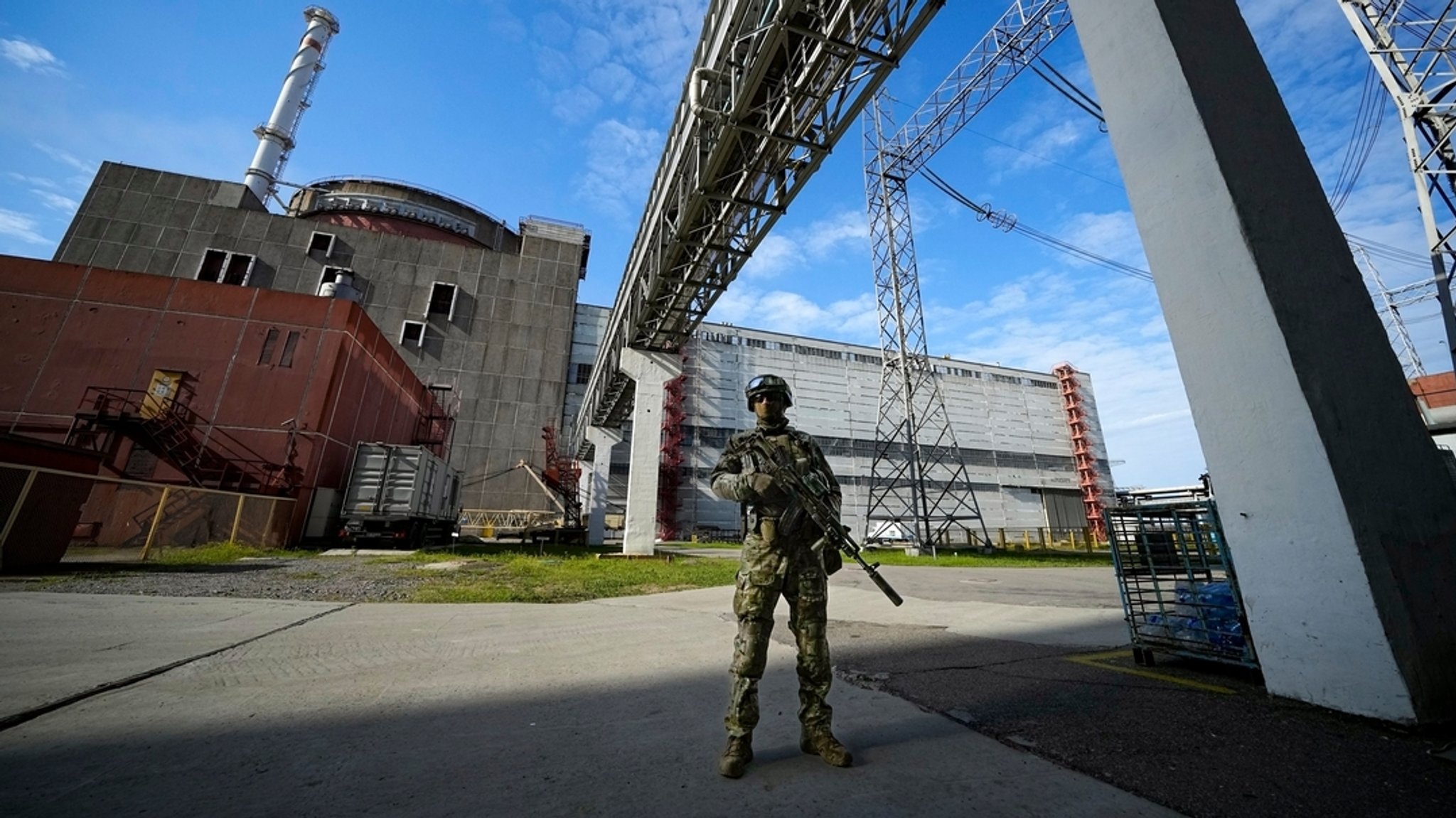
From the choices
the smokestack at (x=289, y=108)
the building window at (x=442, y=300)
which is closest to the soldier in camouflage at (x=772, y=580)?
the building window at (x=442, y=300)

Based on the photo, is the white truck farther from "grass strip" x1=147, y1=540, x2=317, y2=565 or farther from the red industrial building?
"grass strip" x1=147, y1=540, x2=317, y2=565

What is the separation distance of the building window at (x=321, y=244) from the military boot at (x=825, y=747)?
37.4 meters

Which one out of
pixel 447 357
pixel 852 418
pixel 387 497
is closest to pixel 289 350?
pixel 387 497

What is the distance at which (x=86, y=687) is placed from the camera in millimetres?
2564

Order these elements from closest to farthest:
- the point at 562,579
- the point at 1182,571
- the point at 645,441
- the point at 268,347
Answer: the point at 1182,571 < the point at 562,579 < the point at 645,441 < the point at 268,347

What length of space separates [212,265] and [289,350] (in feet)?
69.4

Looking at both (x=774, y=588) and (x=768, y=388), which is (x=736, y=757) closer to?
(x=774, y=588)

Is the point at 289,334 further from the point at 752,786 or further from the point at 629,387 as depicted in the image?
the point at 752,786

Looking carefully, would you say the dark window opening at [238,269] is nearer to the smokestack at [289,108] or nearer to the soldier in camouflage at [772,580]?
the smokestack at [289,108]

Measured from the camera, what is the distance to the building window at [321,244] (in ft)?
96.6

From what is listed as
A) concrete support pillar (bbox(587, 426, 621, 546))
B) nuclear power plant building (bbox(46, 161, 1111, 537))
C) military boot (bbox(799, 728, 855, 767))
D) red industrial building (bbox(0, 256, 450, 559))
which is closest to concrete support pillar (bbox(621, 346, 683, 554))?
concrete support pillar (bbox(587, 426, 621, 546))

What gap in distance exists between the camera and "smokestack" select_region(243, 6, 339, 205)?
34.5m

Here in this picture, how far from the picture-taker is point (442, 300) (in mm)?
29688

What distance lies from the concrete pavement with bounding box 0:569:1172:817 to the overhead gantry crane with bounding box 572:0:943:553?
27.0ft
